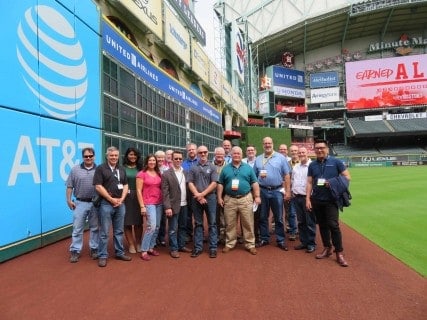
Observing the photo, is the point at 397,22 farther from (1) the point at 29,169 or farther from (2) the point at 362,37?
(1) the point at 29,169

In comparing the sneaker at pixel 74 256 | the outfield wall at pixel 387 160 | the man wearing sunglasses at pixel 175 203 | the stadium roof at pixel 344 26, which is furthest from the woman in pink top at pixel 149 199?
the stadium roof at pixel 344 26

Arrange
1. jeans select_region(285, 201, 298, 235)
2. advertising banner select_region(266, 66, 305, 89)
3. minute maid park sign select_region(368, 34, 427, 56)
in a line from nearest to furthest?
jeans select_region(285, 201, 298, 235)
advertising banner select_region(266, 66, 305, 89)
minute maid park sign select_region(368, 34, 427, 56)

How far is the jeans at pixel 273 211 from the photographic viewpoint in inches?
244

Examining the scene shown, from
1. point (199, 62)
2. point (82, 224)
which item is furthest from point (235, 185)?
point (199, 62)

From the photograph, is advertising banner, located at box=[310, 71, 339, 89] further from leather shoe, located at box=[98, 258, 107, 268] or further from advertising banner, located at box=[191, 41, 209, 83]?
leather shoe, located at box=[98, 258, 107, 268]

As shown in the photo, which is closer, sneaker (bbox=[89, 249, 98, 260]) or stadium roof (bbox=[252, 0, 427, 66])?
sneaker (bbox=[89, 249, 98, 260])

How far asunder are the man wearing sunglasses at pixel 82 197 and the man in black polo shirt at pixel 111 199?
0.93ft

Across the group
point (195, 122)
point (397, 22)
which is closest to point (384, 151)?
point (397, 22)

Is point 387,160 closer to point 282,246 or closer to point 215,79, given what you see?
point 215,79

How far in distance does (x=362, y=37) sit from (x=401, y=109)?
14.5 meters

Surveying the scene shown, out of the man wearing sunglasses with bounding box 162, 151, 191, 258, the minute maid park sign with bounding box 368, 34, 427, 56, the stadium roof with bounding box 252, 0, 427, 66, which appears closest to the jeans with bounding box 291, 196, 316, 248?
the man wearing sunglasses with bounding box 162, 151, 191, 258

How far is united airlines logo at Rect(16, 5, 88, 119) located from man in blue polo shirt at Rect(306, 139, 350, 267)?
466 cm

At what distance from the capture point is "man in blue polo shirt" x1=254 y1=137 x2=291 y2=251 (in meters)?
6.26

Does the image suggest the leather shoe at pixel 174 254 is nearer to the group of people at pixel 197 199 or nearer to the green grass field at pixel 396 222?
the group of people at pixel 197 199
